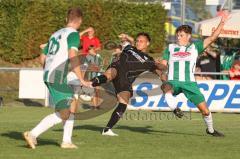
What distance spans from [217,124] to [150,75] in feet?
17.4

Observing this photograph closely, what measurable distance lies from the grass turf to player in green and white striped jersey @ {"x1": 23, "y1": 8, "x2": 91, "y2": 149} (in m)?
0.34

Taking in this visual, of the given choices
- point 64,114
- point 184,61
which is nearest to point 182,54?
point 184,61

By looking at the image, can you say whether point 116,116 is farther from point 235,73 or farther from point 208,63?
point 208,63

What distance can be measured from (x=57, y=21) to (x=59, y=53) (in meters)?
20.0

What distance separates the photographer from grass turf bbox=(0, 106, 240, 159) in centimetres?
1152

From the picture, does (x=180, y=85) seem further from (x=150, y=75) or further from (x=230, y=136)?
(x=150, y=75)

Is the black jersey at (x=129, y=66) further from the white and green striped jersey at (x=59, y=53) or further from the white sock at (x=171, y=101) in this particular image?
the white and green striped jersey at (x=59, y=53)

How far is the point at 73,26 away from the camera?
11.9 metres

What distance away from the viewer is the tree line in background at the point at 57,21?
30.4 m

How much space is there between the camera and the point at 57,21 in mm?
31609

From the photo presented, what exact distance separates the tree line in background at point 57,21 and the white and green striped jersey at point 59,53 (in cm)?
1861

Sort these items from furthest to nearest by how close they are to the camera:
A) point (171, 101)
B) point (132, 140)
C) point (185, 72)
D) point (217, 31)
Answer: point (171, 101)
point (185, 72)
point (217, 31)
point (132, 140)

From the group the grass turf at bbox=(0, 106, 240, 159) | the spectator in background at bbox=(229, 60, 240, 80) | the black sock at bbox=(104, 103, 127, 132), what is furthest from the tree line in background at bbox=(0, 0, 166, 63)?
the black sock at bbox=(104, 103, 127, 132)

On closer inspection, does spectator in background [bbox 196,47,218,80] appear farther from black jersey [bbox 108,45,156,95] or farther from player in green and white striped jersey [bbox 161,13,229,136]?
player in green and white striped jersey [bbox 161,13,229,136]
